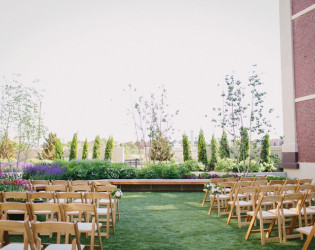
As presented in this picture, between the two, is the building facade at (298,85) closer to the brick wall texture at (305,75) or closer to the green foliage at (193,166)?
the brick wall texture at (305,75)

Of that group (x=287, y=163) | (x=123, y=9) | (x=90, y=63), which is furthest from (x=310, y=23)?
(x=90, y=63)

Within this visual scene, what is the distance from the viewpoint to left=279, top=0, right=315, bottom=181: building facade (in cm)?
1131

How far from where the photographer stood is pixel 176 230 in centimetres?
539

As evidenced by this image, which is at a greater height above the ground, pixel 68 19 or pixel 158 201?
pixel 68 19

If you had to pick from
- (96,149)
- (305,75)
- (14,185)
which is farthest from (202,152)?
(14,185)

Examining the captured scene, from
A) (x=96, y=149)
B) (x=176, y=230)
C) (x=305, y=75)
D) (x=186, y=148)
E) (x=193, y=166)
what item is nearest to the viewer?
(x=176, y=230)

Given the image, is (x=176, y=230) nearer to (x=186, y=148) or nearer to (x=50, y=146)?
(x=186, y=148)

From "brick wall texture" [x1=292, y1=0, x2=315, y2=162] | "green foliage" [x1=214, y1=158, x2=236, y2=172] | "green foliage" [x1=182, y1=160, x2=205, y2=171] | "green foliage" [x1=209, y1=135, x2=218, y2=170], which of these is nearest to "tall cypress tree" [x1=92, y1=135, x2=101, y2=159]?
"green foliage" [x1=182, y1=160, x2=205, y2=171]

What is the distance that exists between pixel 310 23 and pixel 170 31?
6409 millimetres

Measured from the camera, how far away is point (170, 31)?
48.6 ft

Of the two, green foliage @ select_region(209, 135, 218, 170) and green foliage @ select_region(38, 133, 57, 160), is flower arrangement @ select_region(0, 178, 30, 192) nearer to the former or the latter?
green foliage @ select_region(209, 135, 218, 170)

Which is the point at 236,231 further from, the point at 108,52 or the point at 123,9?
the point at 108,52

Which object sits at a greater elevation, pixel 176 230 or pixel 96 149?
pixel 96 149

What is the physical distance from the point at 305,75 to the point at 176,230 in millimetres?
9247
